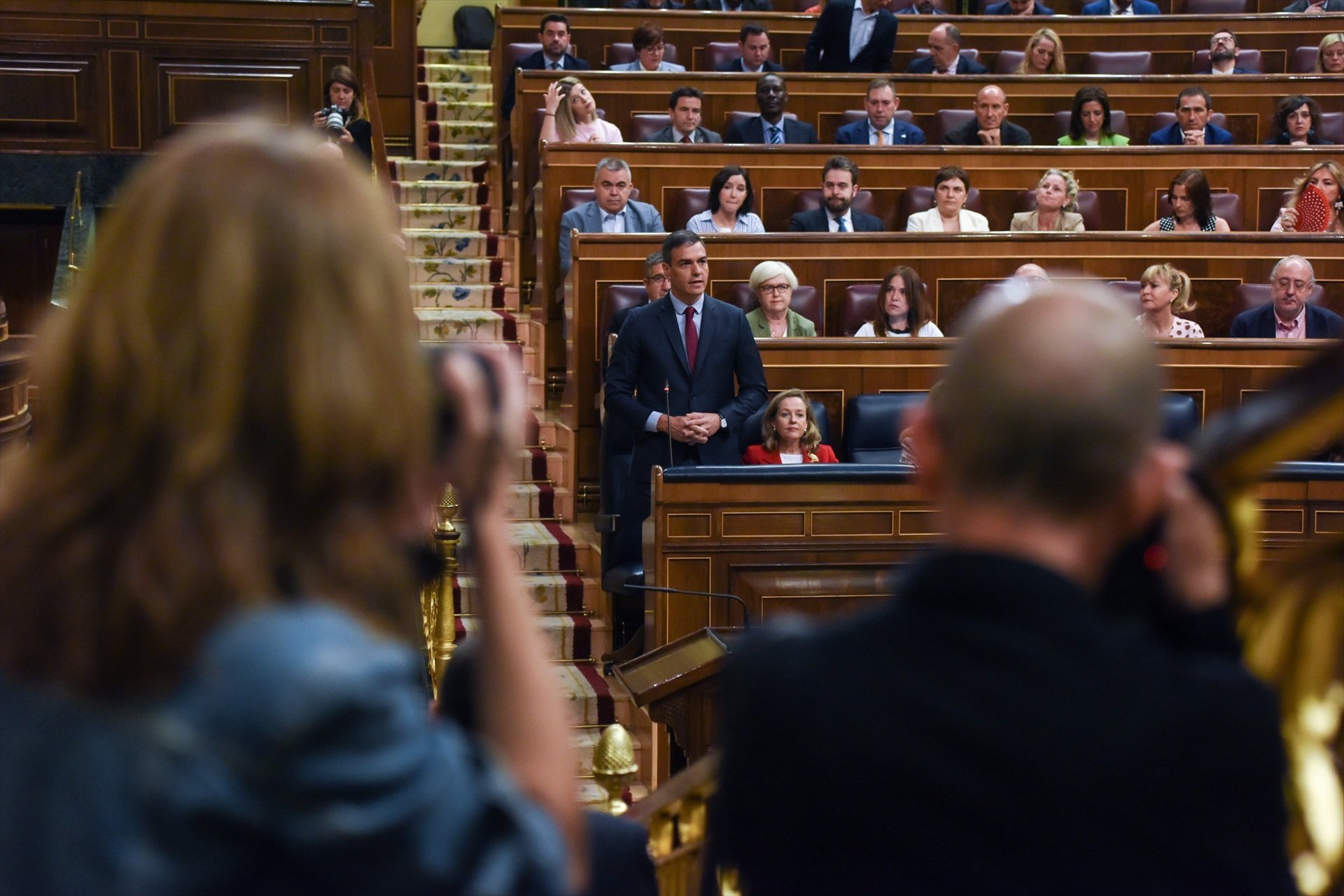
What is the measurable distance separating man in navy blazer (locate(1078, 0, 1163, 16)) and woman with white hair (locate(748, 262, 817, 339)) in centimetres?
489

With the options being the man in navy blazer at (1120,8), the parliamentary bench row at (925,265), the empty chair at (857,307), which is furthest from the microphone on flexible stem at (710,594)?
the man in navy blazer at (1120,8)

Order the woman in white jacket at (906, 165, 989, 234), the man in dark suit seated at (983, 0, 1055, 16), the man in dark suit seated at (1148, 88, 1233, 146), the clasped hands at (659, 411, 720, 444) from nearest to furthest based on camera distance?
the clasped hands at (659, 411, 720, 444), the woman in white jacket at (906, 165, 989, 234), the man in dark suit seated at (1148, 88, 1233, 146), the man in dark suit seated at (983, 0, 1055, 16)

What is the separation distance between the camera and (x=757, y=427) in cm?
501

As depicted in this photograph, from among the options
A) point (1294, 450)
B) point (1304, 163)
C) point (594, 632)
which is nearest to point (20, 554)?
point (1294, 450)

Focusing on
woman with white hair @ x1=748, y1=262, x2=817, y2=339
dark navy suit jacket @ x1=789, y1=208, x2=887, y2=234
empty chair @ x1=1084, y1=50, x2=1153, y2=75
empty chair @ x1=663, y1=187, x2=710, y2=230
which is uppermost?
empty chair @ x1=1084, y1=50, x2=1153, y2=75

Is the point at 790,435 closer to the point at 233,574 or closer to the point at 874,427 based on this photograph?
the point at 874,427

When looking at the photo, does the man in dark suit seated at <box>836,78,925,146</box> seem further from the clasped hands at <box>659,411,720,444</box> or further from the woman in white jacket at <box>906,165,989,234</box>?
the clasped hands at <box>659,411,720,444</box>

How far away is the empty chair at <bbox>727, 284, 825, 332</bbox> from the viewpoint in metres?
5.71

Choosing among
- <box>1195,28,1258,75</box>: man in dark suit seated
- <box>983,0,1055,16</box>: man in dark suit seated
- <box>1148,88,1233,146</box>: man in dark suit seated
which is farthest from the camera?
<box>983,0,1055,16</box>: man in dark suit seated

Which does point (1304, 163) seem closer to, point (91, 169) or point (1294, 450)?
point (91, 169)

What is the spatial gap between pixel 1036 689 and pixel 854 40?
7.89m

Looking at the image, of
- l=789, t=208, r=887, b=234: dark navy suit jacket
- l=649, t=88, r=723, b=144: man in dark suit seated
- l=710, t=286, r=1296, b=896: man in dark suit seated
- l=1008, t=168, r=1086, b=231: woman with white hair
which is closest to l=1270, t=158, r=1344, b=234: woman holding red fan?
l=1008, t=168, r=1086, b=231: woman with white hair

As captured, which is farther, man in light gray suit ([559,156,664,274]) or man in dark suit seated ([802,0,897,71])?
man in dark suit seated ([802,0,897,71])

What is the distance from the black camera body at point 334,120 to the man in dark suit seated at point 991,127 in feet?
9.13
